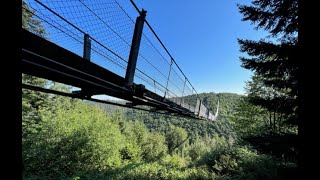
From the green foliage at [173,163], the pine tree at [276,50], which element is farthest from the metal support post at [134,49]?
the green foliage at [173,163]

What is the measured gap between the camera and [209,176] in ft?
35.2

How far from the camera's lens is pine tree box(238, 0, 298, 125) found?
5.84 m

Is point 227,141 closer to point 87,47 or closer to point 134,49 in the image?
point 134,49

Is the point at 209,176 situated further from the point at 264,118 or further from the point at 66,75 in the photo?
the point at 264,118

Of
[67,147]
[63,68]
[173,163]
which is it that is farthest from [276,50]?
[173,163]

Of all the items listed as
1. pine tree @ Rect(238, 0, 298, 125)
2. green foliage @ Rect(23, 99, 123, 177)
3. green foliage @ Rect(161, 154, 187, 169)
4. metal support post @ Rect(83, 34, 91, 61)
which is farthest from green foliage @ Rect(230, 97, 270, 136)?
metal support post @ Rect(83, 34, 91, 61)

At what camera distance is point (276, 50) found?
5.77 m

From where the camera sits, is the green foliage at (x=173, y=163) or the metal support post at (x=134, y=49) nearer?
→ the metal support post at (x=134, y=49)

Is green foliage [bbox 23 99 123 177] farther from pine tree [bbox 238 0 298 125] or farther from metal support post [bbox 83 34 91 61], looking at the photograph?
metal support post [bbox 83 34 91 61]

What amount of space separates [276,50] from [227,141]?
15.9 metres

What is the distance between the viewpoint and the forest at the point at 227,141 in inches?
234

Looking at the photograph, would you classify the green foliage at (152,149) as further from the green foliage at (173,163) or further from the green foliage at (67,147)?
the green foliage at (67,147)

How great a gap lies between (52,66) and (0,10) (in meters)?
1.96

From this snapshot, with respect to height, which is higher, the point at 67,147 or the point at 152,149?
the point at 67,147
